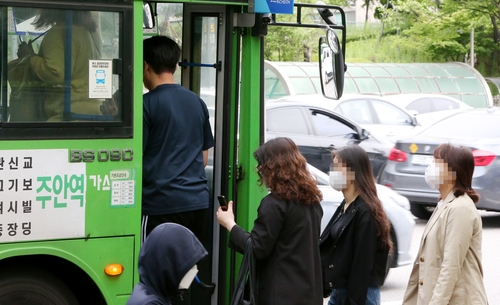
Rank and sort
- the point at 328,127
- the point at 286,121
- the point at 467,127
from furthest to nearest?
the point at 328,127
the point at 286,121
the point at 467,127

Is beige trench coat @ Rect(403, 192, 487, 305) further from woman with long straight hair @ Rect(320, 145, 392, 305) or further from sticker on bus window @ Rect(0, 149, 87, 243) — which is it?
sticker on bus window @ Rect(0, 149, 87, 243)

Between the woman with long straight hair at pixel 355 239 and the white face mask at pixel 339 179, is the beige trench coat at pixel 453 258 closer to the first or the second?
the woman with long straight hair at pixel 355 239

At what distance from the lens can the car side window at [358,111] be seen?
1462 centimetres

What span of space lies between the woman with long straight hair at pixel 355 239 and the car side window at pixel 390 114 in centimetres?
1075

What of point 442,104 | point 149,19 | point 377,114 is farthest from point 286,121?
point 442,104

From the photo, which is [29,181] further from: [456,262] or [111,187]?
[456,262]

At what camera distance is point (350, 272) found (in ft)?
14.2

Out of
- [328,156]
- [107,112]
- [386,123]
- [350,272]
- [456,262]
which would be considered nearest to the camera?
[456,262]

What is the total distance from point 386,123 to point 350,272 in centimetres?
1101

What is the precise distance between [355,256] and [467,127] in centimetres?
741

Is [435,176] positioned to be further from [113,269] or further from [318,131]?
[318,131]

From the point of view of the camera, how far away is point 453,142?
1065 centimetres

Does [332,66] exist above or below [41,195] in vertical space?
above

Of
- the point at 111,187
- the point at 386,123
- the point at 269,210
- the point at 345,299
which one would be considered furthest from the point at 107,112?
the point at 386,123
